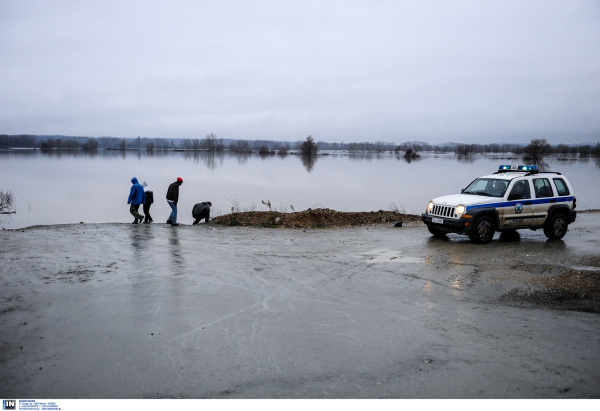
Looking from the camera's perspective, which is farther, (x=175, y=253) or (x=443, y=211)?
(x=443, y=211)

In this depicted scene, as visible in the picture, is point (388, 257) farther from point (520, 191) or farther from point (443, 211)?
point (520, 191)

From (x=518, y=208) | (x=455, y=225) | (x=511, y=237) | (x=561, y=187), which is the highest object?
(x=561, y=187)

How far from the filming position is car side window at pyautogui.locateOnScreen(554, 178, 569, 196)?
14.3 metres

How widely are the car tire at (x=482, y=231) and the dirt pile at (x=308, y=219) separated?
5.94 meters

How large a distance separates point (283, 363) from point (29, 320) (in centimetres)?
414

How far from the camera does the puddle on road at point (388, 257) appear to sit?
437 inches

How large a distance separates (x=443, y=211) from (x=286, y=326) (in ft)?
28.5

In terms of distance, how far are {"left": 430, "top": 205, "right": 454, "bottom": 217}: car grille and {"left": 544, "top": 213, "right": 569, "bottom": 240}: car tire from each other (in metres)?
3.21

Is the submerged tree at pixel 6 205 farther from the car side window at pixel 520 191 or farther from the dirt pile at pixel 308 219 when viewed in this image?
the car side window at pixel 520 191

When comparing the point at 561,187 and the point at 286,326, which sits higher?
the point at 561,187

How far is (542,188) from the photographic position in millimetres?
14086

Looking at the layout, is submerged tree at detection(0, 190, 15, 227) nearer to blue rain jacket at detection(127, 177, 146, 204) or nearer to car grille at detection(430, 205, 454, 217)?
blue rain jacket at detection(127, 177, 146, 204)

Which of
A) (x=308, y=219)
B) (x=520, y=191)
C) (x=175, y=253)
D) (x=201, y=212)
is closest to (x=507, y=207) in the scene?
(x=520, y=191)

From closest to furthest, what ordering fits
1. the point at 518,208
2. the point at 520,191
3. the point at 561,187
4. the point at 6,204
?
the point at 518,208, the point at 520,191, the point at 561,187, the point at 6,204
